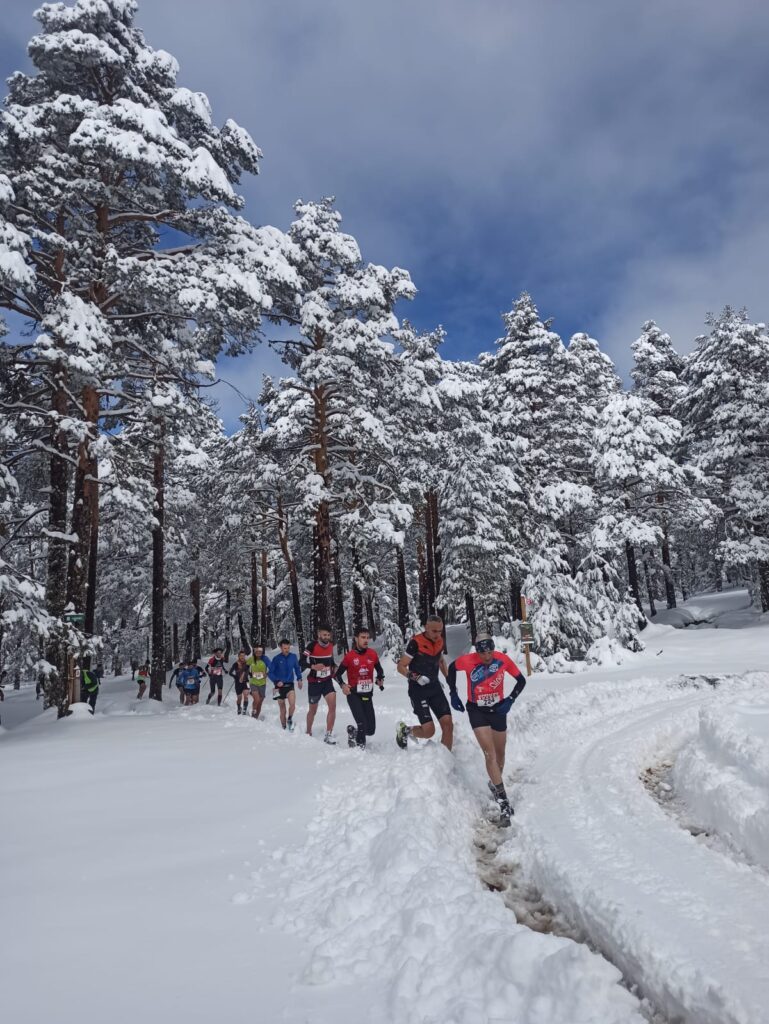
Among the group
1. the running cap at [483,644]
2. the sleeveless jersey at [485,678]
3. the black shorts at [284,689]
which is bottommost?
the black shorts at [284,689]

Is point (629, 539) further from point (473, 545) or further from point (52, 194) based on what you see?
point (52, 194)

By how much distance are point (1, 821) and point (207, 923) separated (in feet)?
9.08

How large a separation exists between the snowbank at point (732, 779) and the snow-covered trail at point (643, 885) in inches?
16.7

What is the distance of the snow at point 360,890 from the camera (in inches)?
122

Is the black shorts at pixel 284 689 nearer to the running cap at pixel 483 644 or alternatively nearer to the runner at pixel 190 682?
the running cap at pixel 483 644

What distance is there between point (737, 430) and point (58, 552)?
85.9 feet

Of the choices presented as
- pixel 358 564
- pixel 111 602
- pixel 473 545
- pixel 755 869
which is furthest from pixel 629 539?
pixel 111 602

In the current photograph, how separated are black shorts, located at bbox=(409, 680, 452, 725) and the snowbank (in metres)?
3.12

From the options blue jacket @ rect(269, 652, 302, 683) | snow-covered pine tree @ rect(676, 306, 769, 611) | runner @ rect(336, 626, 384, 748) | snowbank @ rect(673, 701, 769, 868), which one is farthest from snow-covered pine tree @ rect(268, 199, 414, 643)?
snow-covered pine tree @ rect(676, 306, 769, 611)

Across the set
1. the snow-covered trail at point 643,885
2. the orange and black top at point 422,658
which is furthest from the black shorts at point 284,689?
the snow-covered trail at point 643,885

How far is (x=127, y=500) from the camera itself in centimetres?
1892

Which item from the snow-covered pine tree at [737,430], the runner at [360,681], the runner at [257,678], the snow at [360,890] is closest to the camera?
the snow at [360,890]

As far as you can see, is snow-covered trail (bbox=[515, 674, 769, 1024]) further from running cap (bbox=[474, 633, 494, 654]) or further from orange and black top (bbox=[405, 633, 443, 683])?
orange and black top (bbox=[405, 633, 443, 683])

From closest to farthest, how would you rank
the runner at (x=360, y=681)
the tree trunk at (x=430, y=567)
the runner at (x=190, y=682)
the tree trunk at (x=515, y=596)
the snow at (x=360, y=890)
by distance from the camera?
the snow at (x=360, y=890)
the runner at (x=360, y=681)
the runner at (x=190, y=682)
the tree trunk at (x=430, y=567)
the tree trunk at (x=515, y=596)
